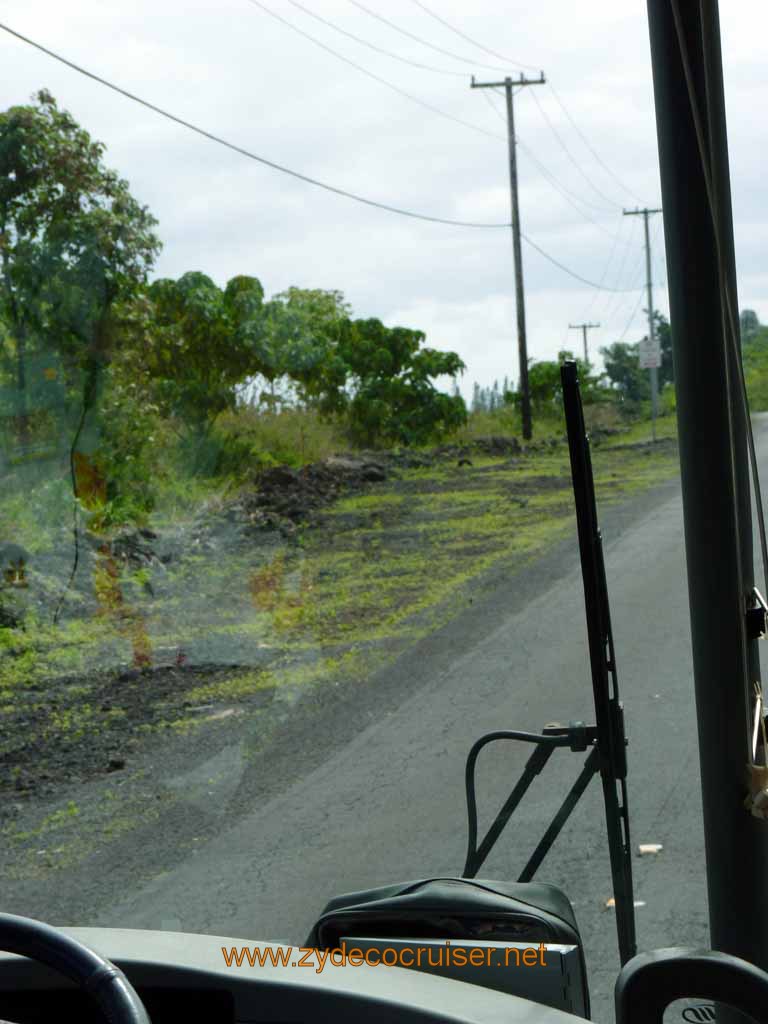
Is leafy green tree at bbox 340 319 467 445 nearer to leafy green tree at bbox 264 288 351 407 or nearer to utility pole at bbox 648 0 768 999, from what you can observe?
leafy green tree at bbox 264 288 351 407

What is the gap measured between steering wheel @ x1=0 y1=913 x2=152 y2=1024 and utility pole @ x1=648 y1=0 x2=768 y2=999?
0.93m

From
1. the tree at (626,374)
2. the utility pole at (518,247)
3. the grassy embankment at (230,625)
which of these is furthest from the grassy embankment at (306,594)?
the tree at (626,374)

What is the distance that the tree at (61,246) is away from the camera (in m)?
11.6

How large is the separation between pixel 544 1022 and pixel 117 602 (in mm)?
9777

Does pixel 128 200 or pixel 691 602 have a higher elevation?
pixel 128 200

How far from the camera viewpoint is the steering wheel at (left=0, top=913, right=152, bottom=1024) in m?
1.12

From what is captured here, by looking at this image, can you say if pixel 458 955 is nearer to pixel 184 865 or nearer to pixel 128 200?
pixel 184 865

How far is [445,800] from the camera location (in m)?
5.21

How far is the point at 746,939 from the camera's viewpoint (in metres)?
1.72

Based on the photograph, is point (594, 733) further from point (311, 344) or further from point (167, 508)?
point (311, 344)

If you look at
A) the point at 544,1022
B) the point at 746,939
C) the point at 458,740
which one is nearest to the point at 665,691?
the point at 458,740

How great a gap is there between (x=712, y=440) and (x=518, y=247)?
25.6 meters

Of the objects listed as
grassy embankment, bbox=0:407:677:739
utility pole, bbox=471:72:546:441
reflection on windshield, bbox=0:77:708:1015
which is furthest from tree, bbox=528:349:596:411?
grassy embankment, bbox=0:407:677:739

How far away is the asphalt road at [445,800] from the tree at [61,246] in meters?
5.58
